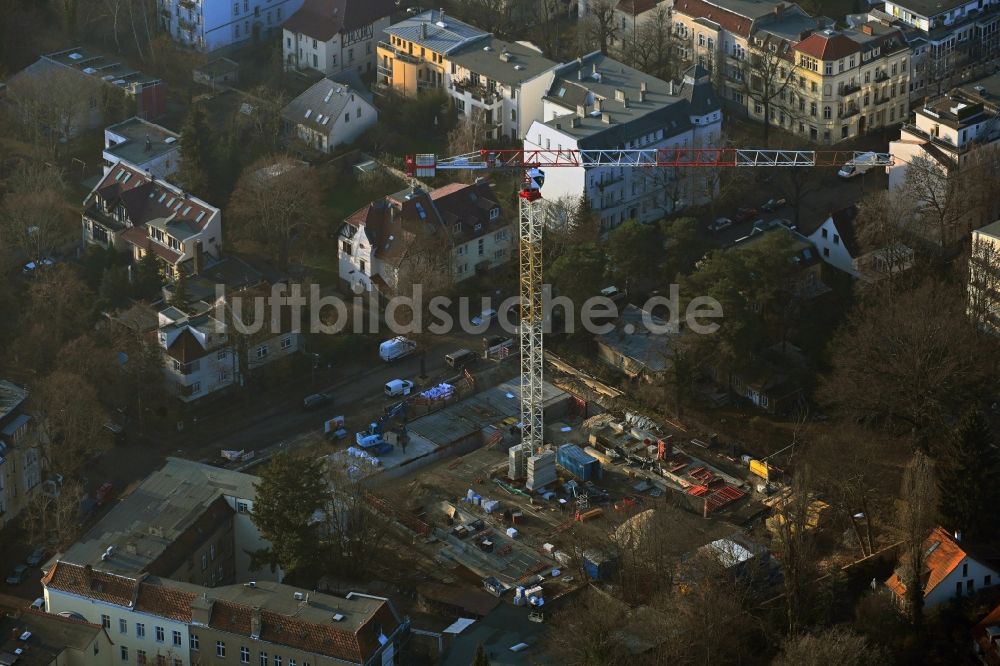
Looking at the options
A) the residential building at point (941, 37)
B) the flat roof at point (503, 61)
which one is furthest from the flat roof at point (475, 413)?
the residential building at point (941, 37)

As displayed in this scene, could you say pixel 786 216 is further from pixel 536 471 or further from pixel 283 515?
pixel 283 515

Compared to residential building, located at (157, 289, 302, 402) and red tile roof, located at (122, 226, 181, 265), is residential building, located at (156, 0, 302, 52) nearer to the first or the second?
red tile roof, located at (122, 226, 181, 265)

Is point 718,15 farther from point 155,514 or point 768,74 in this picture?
point 155,514

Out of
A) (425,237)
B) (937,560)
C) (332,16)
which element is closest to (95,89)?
(332,16)

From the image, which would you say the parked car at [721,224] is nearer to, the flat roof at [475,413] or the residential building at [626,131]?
the residential building at [626,131]

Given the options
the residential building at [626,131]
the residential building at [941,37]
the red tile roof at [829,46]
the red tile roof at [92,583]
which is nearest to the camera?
the red tile roof at [92,583]
